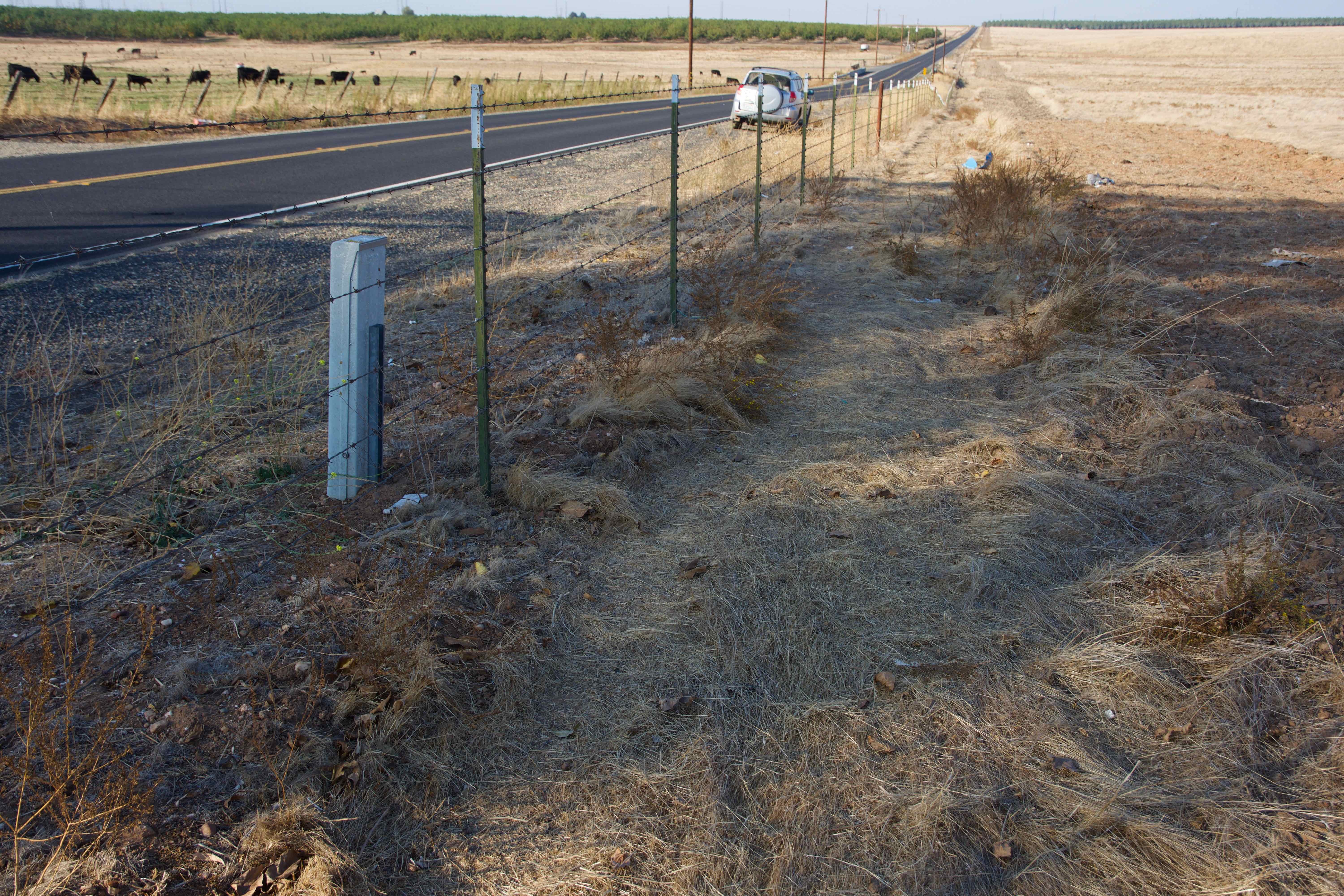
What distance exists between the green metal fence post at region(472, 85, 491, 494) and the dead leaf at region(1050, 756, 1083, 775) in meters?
2.53

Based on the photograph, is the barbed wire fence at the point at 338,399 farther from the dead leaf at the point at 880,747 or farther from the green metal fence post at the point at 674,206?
the dead leaf at the point at 880,747

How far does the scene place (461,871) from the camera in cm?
234

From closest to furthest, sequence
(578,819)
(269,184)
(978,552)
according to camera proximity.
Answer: (578,819)
(978,552)
(269,184)

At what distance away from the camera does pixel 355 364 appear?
154 inches

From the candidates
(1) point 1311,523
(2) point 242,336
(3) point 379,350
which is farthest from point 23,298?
(1) point 1311,523

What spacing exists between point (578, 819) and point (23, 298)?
22.3 ft

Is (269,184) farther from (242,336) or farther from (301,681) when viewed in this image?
(301,681)

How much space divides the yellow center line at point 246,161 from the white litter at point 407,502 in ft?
31.7

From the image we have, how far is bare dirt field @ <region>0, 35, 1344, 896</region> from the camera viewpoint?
2.38m

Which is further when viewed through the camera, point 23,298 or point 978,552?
point 23,298

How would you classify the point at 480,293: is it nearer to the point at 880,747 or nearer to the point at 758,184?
the point at 880,747

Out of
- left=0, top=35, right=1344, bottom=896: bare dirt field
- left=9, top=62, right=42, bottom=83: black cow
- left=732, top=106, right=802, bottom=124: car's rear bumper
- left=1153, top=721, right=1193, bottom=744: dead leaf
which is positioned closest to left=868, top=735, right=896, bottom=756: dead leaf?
Result: left=0, top=35, right=1344, bottom=896: bare dirt field

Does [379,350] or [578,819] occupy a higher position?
[379,350]

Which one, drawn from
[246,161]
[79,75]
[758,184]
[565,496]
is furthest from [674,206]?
[79,75]
